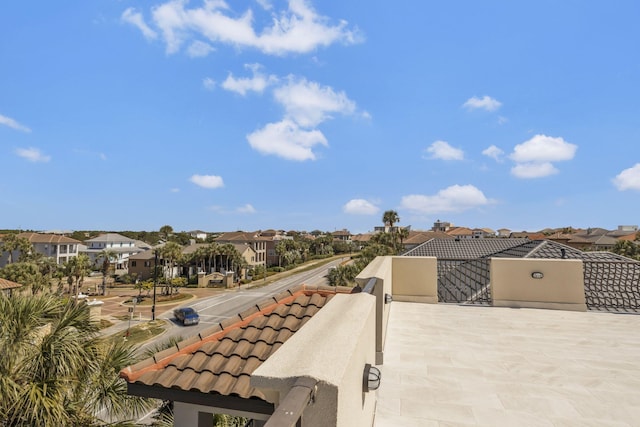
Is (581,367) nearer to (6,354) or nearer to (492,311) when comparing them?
(492,311)

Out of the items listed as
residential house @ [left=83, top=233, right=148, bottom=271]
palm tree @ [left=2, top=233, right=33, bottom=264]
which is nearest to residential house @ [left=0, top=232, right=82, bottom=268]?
residential house @ [left=83, top=233, right=148, bottom=271]

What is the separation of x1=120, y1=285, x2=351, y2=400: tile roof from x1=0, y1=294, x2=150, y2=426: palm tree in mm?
2016

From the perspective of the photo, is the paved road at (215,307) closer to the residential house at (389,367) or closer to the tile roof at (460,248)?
the tile roof at (460,248)

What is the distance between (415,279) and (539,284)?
3356 mm

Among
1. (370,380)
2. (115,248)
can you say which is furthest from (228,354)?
(115,248)

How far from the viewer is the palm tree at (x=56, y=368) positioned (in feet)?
14.3

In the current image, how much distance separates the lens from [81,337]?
5383 millimetres

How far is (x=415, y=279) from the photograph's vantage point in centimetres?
966

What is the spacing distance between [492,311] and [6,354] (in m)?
10.1

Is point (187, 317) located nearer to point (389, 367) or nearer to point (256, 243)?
point (389, 367)

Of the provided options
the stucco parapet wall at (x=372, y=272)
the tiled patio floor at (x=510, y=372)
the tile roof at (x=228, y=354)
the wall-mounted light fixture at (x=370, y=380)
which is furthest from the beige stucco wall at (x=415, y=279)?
the wall-mounted light fixture at (x=370, y=380)

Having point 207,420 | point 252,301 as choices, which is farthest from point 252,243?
point 207,420

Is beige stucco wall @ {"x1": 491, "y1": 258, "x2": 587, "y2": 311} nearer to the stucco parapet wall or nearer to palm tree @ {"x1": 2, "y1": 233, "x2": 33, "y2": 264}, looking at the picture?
the stucco parapet wall

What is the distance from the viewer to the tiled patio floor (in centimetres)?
364
